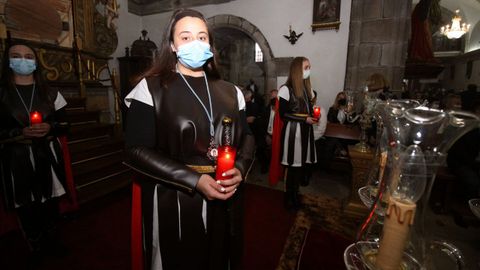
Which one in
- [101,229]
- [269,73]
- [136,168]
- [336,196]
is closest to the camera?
[136,168]

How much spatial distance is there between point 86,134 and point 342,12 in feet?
18.4

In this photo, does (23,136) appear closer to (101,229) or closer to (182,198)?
(101,229)

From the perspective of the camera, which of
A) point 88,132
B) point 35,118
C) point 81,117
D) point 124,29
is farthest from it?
point 124,29

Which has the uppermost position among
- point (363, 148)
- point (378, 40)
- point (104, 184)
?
point (378, 40)

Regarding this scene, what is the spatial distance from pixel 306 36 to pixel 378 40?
147 centimetres

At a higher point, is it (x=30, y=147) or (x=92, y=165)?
(x=30, y=147)

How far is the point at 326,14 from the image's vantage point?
510 cm

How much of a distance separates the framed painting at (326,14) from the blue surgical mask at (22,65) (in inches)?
197

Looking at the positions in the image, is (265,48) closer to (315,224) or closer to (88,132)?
(88,132)

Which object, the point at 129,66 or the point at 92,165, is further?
the point at 129,66

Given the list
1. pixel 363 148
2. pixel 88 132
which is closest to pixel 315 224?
pixel 363 148

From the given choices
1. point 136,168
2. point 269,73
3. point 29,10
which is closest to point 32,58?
point 136,168

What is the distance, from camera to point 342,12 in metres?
4.98

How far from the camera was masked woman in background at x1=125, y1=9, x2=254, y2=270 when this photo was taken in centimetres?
113
